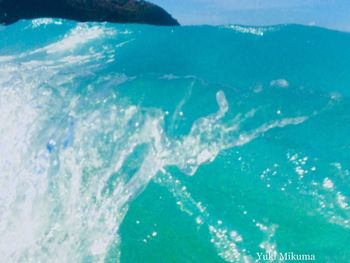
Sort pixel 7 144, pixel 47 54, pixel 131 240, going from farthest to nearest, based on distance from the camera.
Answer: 1. pixel 47 54
2. pixel 7 144
3. pixel 131 240

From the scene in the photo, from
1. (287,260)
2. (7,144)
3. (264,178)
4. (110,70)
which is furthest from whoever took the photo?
(110,70)

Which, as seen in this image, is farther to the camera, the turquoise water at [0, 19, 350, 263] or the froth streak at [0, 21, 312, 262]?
the froth streak at [0, 21, 312, 262]

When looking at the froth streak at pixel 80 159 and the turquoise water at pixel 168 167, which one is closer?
the turquoise water at pixel 168 167

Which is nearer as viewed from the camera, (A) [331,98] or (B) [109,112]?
(B) [109,112]

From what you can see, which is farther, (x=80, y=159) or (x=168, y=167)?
(x=80, y=159)

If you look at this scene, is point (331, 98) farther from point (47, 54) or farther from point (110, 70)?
point (47, 54)

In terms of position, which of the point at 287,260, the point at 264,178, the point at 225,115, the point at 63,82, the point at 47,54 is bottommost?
the point at 287,260

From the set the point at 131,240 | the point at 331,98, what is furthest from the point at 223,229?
the point at 331,98

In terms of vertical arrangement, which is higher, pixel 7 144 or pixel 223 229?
pixel 7 144
